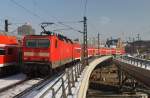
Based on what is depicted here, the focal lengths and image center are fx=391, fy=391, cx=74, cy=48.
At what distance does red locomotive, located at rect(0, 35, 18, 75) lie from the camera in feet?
90.9

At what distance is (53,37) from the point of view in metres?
27.8

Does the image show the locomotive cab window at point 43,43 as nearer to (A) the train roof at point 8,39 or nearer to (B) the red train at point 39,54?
(B) the red train at point 39,54

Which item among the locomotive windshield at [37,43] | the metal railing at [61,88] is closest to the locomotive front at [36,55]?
the locomotive windshield at [37,43]

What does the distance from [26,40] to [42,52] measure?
1508 millimetres

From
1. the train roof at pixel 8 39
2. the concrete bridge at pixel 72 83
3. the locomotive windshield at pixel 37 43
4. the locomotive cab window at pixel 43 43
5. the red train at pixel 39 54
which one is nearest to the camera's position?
the concrete bridge at pixel 72 83

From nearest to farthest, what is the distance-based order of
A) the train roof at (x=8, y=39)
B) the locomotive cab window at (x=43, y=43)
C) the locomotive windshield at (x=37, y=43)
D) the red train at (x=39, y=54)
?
the red train at (x=39, y=54) < the locomotive cab window at (x=43, y=43) < the locomotive windshield at (x=37, y=43) < the train roof at (x=8, y=39)

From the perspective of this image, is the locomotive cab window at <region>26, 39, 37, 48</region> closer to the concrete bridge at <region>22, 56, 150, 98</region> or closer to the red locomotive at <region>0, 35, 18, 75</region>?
the red locomotive at <region>0, 35, 18, 75</region>

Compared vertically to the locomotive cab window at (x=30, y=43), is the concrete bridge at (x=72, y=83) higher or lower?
lower

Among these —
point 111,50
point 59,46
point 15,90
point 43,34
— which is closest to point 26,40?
point 43,34

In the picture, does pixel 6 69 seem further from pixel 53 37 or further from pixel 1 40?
pixel 53 37

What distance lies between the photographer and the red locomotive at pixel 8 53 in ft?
90.9

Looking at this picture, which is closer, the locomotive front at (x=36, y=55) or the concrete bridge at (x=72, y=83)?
the concrete bridge at (x=72, y=83)

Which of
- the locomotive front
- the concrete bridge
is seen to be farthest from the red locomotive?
Answer: the concrete bridge

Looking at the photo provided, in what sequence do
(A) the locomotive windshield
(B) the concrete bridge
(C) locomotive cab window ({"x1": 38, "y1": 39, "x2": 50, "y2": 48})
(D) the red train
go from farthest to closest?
(A) the locomotive windshield → (C) locomotive cab window ({"x1": 38, "y1": 39, "x2": 50, "y2": 48}) → (D) the red train → (B) the concrete bridge
